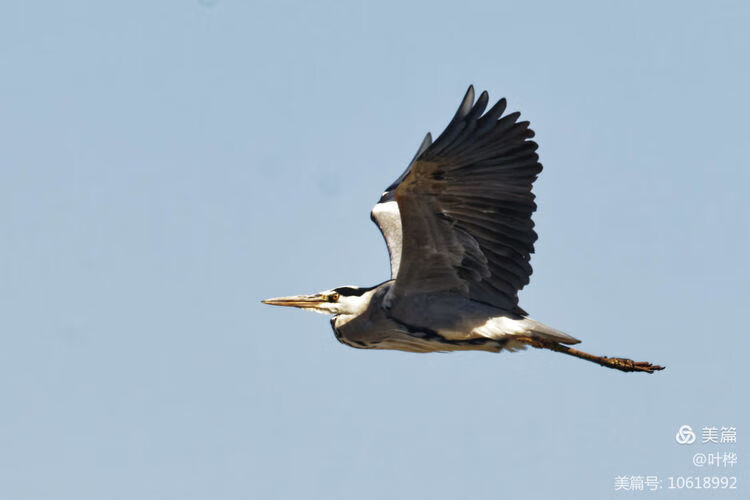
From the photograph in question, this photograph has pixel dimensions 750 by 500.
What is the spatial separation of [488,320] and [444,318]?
0.33m

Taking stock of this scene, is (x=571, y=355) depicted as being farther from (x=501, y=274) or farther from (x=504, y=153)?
(x=504, y=153)

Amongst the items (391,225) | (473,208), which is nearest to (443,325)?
(473,208)

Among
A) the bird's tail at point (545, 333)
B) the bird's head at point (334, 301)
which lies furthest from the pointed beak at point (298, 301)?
the bird's tail at point (545, 333)

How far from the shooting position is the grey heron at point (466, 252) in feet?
30.8

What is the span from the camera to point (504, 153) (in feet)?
31.2

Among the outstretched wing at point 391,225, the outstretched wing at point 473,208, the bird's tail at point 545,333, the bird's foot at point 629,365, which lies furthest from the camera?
the outstretched wing at point 391,225

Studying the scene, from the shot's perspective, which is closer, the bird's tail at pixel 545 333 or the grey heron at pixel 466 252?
the grey heron at pixel 466 252

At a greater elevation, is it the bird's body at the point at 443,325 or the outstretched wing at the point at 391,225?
the outstretched wing at the point at 391,225

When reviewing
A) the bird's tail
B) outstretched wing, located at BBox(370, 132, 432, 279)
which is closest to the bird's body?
the bird's tail

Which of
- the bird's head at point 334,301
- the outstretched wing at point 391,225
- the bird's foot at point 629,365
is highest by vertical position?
the outstretched wing at point 391,225

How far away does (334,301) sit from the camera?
10.8 metres

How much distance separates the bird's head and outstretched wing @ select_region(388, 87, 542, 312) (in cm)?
64

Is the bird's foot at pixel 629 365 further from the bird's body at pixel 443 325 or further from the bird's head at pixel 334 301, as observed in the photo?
the bird's head at pixel 334 301

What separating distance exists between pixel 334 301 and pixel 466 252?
1.45m
